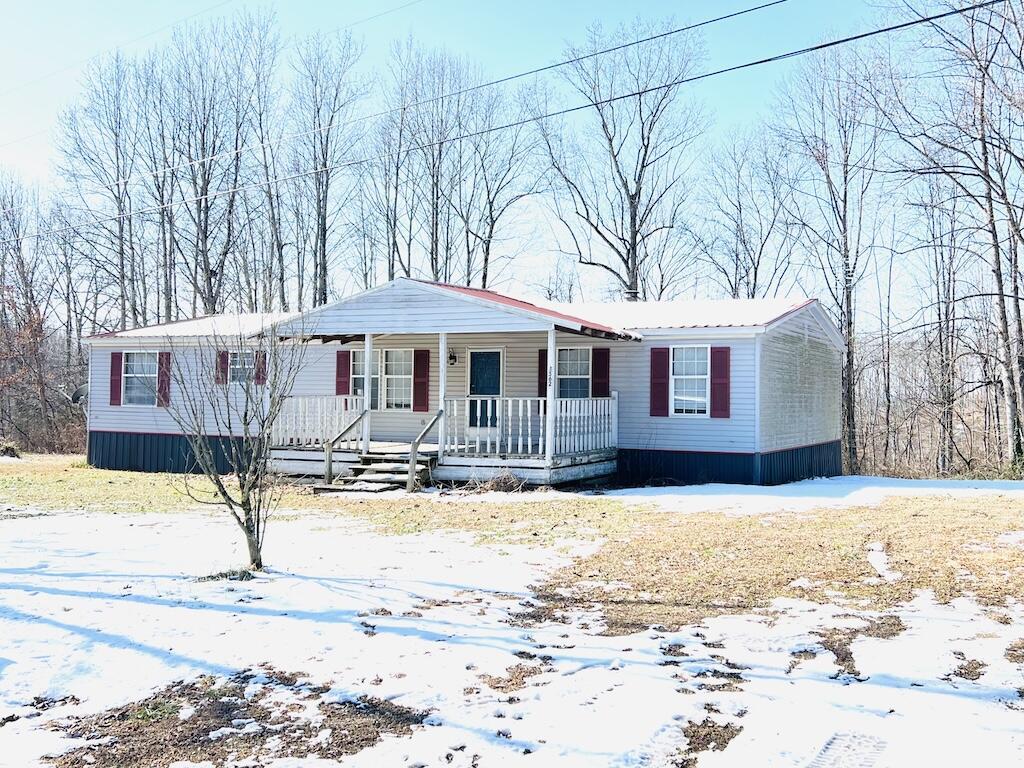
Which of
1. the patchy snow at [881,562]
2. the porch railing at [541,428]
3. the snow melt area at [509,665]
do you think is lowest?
the snow melt area at [509,665]

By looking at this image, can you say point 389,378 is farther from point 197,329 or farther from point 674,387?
point 674,387

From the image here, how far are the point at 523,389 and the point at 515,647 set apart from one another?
12.6m

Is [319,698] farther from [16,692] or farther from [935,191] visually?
[935,191]

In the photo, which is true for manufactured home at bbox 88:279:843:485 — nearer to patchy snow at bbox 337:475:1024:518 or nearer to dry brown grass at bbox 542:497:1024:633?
patchy snow at bbox 337:475:1024:518

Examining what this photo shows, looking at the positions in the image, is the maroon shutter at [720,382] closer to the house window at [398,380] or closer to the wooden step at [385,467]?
the wooden step at [385,467]

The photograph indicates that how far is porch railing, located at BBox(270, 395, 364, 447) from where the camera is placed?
1677 centimetres

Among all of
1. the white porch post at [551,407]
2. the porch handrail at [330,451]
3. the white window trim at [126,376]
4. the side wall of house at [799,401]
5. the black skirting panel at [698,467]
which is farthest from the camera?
the white window trim at [126,376]

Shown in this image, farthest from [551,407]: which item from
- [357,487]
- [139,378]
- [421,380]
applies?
[139,378]

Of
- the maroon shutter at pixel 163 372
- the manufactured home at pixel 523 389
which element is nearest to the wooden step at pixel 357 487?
the manufactured home at pixel 523 389

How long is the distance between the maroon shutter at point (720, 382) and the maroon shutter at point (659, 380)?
2.90 feet

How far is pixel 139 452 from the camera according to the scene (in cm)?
1995

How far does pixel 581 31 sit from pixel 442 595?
94.8ft

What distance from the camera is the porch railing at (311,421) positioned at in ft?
55.0

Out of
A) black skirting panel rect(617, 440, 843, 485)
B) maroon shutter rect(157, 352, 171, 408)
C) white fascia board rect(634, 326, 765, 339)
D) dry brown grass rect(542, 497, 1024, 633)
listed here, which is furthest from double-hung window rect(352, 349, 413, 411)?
dry brown grass rect(542, 497, 1024, 633)
